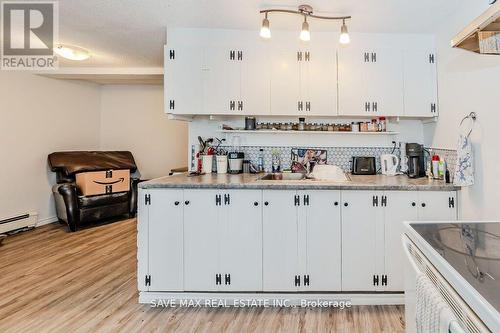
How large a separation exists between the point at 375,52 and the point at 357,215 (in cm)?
166

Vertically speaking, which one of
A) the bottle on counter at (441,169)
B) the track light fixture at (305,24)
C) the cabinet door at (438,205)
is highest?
Answer: the track light fixture at (305,24)

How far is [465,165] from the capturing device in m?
2.07

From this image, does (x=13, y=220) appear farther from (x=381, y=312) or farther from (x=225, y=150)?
(x=381, y=312)

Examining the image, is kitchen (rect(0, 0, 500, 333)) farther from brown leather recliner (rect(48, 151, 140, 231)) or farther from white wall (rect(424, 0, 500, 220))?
brown leather recliner (rect(48, 151, 140, 231))

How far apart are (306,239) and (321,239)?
0.40 feet

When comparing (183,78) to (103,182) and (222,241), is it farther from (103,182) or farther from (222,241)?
(103,182)

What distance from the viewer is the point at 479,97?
208 centimetres

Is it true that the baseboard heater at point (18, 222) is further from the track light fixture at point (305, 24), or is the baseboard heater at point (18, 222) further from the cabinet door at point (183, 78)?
the track light fixture at point (305, 24)

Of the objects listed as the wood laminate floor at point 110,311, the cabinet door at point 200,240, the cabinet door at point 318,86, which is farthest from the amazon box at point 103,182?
the cabinet door at point 318,86

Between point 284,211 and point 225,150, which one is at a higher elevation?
point 225,150

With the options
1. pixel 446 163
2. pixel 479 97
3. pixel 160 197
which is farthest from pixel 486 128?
pixel 160 197

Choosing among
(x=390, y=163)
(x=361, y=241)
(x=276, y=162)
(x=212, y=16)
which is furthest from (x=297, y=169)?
(x=212, y=16)

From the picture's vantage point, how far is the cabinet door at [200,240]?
2252mm

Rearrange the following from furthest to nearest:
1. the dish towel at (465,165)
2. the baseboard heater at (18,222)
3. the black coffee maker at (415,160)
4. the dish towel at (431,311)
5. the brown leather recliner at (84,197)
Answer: the brown leather recliner at (84,197), the baseboard heater at (18,222), the black coffee maker at (415,160), the dish towel at (465,165), the dish towel at (431,311)
